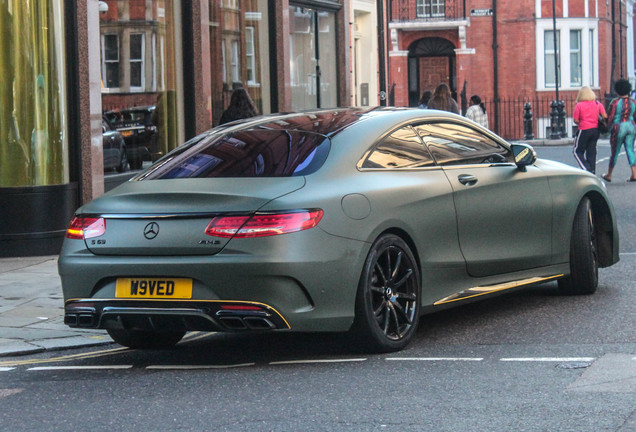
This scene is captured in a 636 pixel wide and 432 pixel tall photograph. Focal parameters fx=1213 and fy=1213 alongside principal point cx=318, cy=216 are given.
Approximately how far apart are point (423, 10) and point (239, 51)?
2976 cm

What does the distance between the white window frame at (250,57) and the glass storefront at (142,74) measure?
2544 millimetres

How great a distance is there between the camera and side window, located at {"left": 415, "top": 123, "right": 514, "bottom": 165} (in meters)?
7.81

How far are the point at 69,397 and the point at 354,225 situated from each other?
70.1 inches

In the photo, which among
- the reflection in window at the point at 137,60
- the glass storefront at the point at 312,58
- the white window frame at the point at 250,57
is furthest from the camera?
the glass storefront at the point at 312,58

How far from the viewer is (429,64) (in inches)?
1944

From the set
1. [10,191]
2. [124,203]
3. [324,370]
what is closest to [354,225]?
[324,370]

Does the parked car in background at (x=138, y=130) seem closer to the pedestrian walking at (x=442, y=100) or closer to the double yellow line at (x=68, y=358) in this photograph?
the pedestrian walking at (x=442, y=100)

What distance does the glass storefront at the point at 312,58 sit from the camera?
70.8 feet

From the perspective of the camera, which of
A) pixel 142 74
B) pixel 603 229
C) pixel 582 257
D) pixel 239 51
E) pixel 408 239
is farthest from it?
pixel 239 51

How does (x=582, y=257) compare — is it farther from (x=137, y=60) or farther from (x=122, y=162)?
(x=137, y=60)

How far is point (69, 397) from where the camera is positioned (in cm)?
606

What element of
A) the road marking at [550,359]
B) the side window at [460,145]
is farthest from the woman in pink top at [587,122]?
the road marking at [550,359]

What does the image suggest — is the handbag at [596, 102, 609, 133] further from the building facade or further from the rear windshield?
the rear windshield

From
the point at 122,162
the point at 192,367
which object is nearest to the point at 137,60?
the point at 122,162
